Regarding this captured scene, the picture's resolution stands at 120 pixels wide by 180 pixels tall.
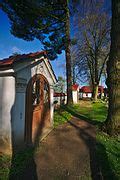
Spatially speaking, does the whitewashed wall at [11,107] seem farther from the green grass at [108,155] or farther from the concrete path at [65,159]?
the green grass at [108,155]

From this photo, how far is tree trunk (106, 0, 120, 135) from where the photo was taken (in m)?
9.94

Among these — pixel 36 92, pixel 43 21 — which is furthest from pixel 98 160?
pixel 43 21

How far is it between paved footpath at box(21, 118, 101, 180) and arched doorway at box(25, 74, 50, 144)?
0.62 m

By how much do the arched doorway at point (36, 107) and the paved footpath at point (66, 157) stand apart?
620 millimetres

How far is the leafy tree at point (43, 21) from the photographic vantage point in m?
13.8

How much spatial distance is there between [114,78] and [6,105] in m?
5.39

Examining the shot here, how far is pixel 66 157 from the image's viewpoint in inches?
294

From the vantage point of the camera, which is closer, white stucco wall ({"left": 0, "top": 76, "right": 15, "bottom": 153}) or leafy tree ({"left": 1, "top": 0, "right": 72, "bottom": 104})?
white stucco wall ({"left": 0, "top": 76, "right": 15, "bottom": 153})

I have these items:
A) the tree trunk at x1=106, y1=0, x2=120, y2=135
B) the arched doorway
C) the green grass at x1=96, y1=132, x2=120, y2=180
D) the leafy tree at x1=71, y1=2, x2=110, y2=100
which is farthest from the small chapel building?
the leafy tree at x1=71, y1=2, x2=110, y2=100

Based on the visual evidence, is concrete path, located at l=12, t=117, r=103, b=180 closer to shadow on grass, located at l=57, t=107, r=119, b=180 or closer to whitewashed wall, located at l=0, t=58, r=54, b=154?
shadow on grass, located at l=57, t=107, r=119, b=180

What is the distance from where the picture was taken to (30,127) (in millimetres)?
8445

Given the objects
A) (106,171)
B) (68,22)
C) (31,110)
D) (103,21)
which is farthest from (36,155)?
(103,21)

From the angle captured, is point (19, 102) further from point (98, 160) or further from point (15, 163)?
point (98, 160)

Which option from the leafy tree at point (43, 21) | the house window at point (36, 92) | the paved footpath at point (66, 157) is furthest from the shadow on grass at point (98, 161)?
the leafy tree at point (43, 21)
